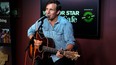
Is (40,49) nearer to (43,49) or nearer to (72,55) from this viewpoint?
(43,49)

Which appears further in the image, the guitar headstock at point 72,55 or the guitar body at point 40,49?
the guitar body at point 40,49

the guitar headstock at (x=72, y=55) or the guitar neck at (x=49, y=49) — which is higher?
the guitar neck at (x=49, y=49)

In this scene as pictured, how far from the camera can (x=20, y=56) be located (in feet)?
13.1

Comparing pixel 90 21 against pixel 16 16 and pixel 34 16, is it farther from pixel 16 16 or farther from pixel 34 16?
pixel 16 16

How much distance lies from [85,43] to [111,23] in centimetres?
48

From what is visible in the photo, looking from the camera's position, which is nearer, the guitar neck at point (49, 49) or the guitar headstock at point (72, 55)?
the guitar headstock at point (72, 55)

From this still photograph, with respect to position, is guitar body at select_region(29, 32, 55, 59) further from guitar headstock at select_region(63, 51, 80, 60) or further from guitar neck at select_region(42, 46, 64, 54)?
guitar headstock at select_region(63, 51, 80, 60)

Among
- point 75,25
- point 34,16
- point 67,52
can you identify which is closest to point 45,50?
point 67,52

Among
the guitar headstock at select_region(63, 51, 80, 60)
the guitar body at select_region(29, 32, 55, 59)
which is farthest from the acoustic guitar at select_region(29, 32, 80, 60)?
the guitar headstock at select_region(63, 51, 80, 60)

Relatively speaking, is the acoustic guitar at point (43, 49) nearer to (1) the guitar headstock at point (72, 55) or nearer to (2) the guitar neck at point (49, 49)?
(2) the guitar neck at point (49, 49)

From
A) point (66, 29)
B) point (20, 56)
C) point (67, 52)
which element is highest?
point (66, 29)

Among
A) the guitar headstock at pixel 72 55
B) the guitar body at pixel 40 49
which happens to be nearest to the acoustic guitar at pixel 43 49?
the guitar body at pixel 40 49

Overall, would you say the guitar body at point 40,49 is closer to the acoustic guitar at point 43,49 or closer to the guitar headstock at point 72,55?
the acoustic guitar at point 43,49

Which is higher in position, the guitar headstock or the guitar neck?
the guitar neck
